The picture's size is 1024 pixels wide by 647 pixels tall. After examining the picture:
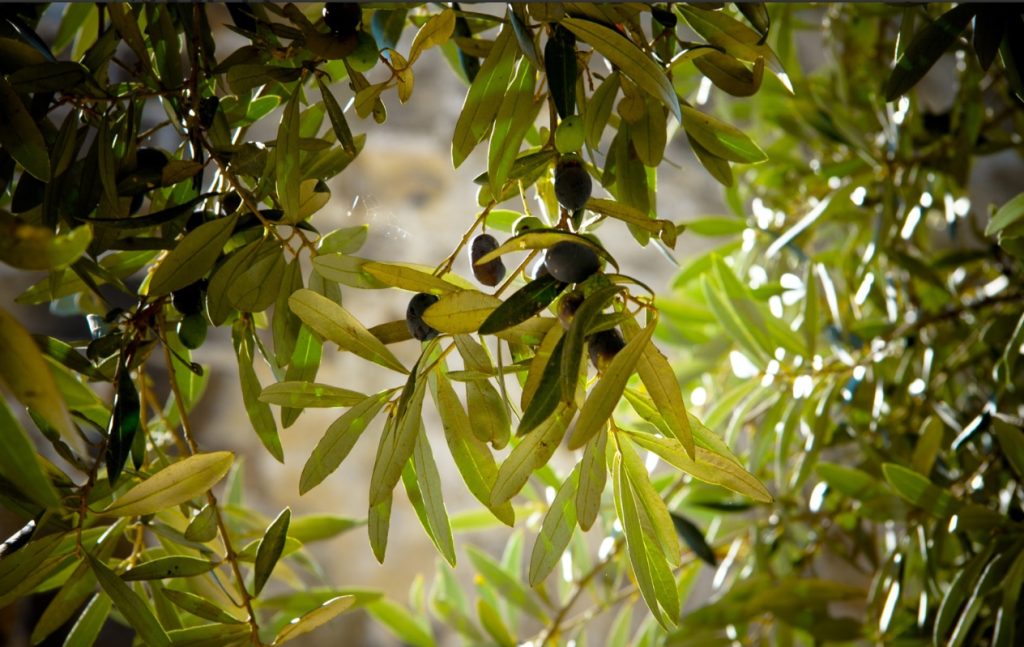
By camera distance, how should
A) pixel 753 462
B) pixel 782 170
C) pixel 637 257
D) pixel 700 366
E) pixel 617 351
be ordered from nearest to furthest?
pixel 617 351
pixel 753 462
pixel 700 366
pixel 782 170
pixel 637 257

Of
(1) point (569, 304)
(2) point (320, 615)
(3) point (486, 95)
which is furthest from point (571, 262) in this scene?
(2) point (320, 615)

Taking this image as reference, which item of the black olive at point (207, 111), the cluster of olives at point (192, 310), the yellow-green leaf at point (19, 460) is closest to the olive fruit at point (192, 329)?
the cluster of olives at point (192, 310)

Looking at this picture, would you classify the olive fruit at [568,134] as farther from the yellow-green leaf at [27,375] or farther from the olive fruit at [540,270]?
the yellow-green leaf at [27,375]

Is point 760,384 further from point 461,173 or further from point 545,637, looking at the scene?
point 461,173

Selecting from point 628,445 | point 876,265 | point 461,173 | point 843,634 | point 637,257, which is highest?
point 461,173

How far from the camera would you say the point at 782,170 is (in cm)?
109

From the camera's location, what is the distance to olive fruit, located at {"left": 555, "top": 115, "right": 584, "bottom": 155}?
0.45 metres

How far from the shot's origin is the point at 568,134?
1.49ft

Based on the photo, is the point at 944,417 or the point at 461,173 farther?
the point at 461,173

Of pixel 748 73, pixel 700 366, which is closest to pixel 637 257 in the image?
pixel 700 366

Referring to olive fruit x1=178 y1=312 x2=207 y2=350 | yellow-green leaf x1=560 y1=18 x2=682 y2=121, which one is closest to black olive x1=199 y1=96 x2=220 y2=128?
olive fruit x1=178 y1=312 x2=207 y2=350

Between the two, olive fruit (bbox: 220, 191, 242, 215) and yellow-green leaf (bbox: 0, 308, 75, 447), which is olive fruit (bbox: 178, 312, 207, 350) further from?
yellow-green leaf (bbox: 0, 308, 75, 447)

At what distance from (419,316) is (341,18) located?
0.15 meters

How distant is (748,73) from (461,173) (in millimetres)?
1533
